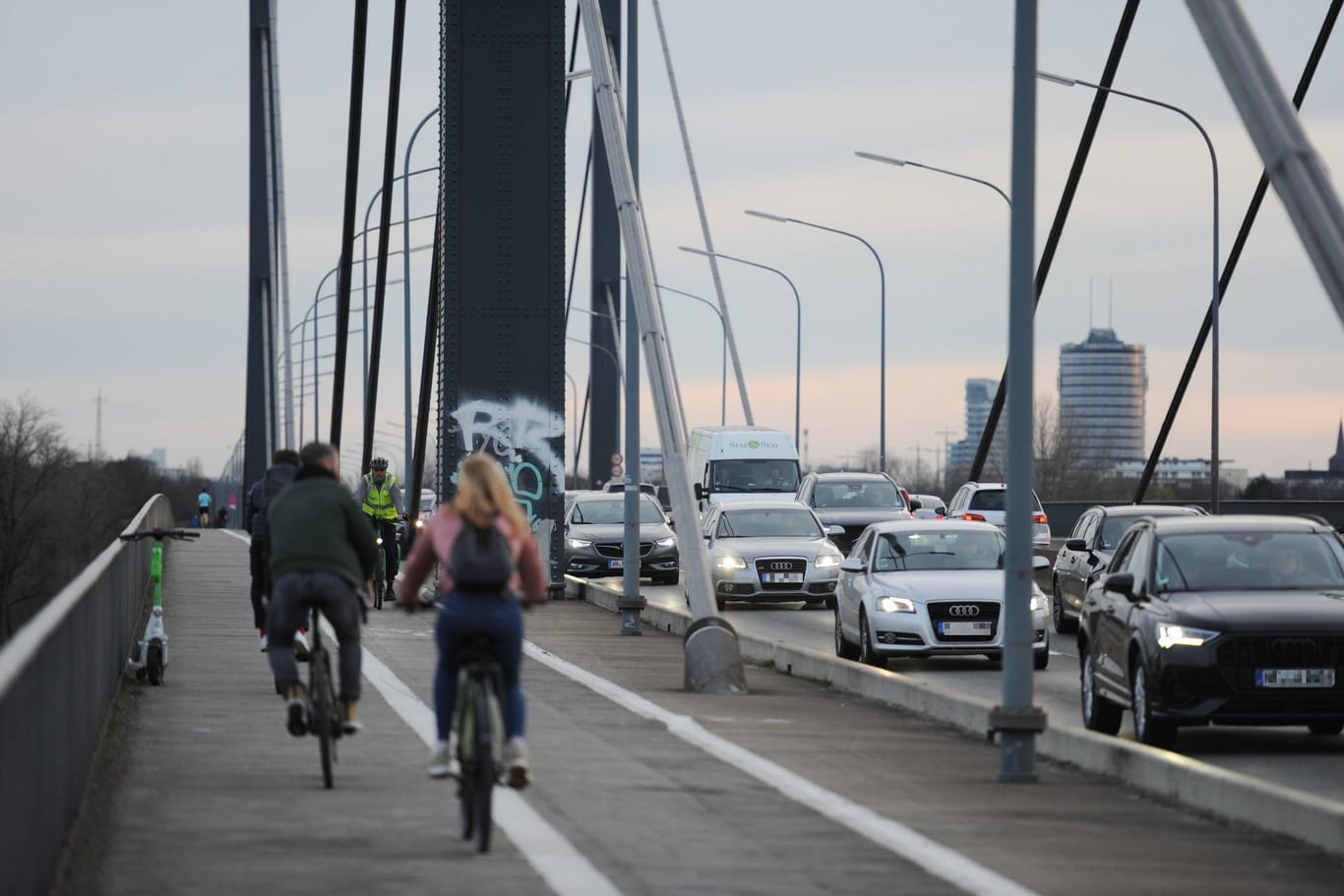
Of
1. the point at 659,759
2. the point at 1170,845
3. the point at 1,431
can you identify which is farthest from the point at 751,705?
the point at 1,431

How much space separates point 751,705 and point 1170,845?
6.93 metres

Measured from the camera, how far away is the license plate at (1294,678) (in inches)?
554

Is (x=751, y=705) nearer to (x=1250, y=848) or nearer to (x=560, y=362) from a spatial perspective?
(x=1250, y=848)

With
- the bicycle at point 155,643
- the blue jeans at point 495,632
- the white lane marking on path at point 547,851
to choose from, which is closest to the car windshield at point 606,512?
the bicycle at point 155,643

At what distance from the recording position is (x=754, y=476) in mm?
47438

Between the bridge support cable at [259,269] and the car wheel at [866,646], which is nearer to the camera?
the car wheel at [866,646]

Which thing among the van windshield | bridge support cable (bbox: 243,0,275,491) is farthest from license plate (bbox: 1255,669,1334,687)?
bridge support cable (bbox: 243,0,275,491)

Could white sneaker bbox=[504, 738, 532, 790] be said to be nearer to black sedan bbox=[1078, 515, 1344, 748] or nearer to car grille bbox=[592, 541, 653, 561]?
black sedan bbox=[1078, 515, 1344, 748]

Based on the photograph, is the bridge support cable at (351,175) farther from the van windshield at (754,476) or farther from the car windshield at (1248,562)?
the van windshield at (754,476)

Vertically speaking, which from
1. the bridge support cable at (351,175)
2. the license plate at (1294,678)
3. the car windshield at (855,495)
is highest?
the bridge support cable at (351,175)

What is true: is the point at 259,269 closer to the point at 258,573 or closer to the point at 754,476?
the point at 754,476

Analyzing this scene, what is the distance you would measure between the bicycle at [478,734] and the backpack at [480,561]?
0.70 feet

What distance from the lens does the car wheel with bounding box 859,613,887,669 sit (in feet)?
69.5

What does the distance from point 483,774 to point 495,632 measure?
0.63 meters
